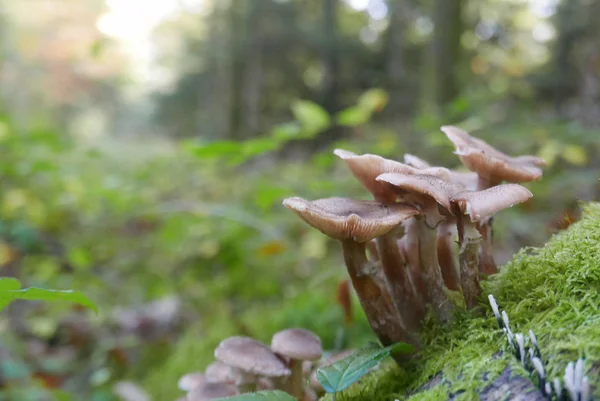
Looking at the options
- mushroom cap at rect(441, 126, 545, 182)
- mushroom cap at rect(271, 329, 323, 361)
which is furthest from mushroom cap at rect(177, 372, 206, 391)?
mushroom cap at rect(441, 126, 545, 182)

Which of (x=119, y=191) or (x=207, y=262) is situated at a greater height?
(x=119, y=191)

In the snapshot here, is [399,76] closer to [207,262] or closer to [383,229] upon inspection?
[207,262]

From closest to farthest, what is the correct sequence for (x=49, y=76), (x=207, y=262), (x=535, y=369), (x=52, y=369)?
1. (x=535, y=369)
2. (x=52, y=369)
3. (x=207, y=262)
4. (x=49, y=76)

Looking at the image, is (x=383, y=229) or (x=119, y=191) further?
(x=119, y=191)

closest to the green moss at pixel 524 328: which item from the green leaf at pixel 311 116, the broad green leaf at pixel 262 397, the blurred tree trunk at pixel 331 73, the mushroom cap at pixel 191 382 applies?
the broad green leaf at pixel 262 397

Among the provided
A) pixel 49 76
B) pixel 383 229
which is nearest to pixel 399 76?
pixel 383 229

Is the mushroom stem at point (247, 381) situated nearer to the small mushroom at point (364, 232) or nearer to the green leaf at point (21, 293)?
the small mushroom at point (364, 232)

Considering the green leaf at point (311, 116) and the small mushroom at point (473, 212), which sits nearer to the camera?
the small mushroom at point (473, 212)
